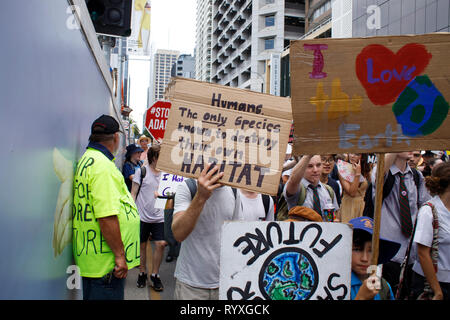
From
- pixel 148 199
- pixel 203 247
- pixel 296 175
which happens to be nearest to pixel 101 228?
Result: pixel 203 247

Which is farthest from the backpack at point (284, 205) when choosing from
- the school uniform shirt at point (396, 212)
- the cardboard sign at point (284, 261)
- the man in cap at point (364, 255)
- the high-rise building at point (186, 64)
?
the high-rise building at point (186, 64)

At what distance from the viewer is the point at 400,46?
2.41 metres

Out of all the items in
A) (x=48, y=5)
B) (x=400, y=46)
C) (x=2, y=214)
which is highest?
(x=48, y=5)

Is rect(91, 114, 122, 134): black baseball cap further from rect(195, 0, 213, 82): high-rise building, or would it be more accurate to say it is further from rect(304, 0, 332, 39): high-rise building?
rect(195, 0, 213, 82): high-rise building

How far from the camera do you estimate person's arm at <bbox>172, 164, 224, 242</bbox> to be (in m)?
2.31

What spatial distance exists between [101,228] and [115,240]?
0.13 metres

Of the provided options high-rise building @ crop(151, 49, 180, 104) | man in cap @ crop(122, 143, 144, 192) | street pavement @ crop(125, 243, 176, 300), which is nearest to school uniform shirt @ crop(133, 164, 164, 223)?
street pavement @ crop(125, 243, 176, 300)

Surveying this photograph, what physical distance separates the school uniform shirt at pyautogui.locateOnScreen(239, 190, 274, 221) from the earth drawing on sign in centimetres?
89

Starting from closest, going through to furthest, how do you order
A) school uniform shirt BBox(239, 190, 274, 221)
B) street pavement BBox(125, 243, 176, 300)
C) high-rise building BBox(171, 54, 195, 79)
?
1. school uniform shirt BBox(239, 190, 274, 221)
2. street pavement BBox(125, 243, 176, 300)
3. high-rise building BBox(171, 54, 195, 79)

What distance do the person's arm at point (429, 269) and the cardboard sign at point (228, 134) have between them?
143 cm
